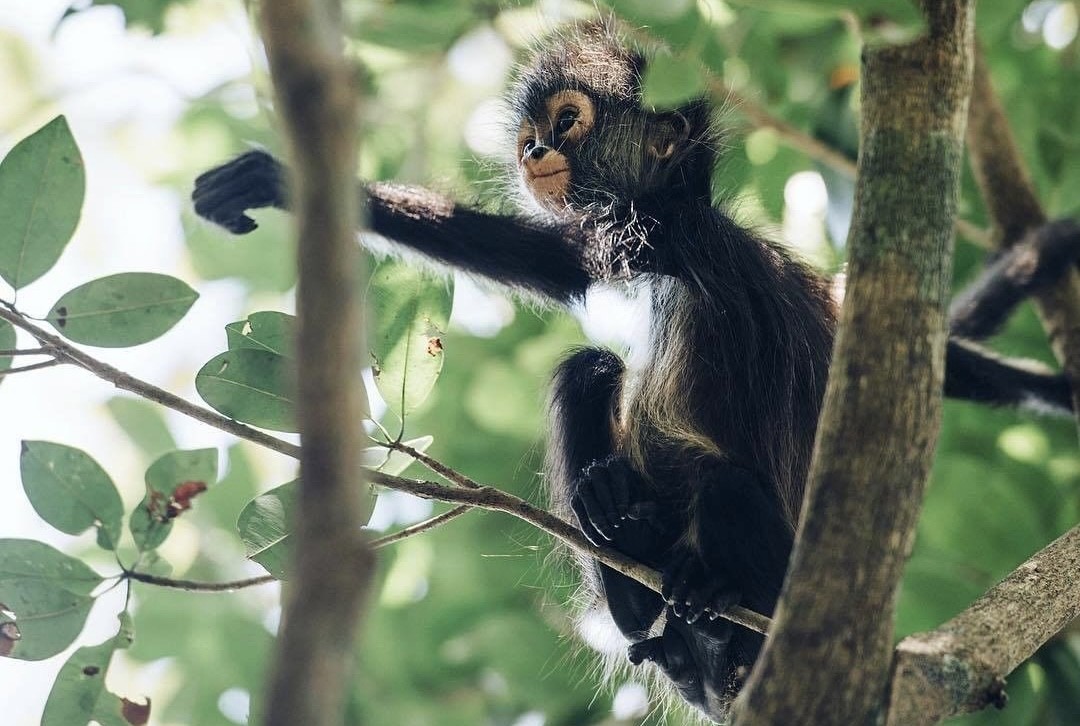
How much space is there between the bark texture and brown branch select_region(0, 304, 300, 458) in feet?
3.63

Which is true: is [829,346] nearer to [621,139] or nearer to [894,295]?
[621,139]

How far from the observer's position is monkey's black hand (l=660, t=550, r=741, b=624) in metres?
3.34

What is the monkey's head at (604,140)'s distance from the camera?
461cm

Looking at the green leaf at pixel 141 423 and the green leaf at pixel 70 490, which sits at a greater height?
the green leaf at pixel 141 423

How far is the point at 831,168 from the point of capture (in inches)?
219

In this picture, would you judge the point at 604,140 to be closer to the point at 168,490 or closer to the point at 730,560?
the point at 730,560

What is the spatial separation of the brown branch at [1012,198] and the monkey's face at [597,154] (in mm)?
1115

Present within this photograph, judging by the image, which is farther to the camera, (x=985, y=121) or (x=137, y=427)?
(x=137, y=427)

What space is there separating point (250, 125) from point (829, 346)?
3.24 m

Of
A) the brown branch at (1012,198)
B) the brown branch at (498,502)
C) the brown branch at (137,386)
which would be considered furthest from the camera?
the brown branch at (1012,198)

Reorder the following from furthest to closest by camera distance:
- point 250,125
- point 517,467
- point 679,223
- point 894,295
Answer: point 250,125, point 517,467, point 679,223, point 894,295

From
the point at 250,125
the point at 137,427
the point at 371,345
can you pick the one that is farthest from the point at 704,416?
the point at 250,125

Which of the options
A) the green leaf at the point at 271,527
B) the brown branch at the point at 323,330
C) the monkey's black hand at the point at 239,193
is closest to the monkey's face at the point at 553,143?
the monkey's black hand at the point at 239,193

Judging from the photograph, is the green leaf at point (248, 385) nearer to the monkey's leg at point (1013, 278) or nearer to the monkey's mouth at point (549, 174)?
the monkey's mouth at point (549, 174)
